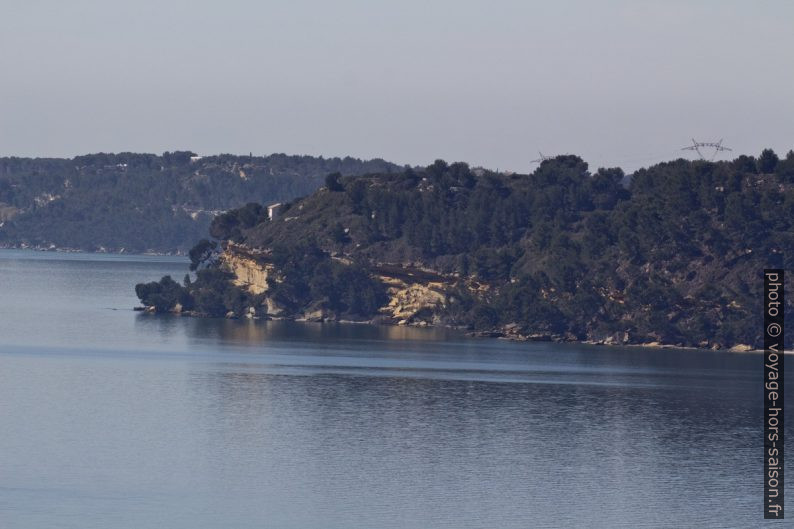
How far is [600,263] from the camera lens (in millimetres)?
176625

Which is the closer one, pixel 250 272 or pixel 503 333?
pixel 503 333

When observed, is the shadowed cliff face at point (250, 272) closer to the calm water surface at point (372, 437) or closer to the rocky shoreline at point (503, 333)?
the rocky shoreline at point (503, 333)

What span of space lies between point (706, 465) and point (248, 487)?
2374cm

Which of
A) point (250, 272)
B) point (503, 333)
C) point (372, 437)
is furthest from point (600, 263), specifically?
point (372, 437)

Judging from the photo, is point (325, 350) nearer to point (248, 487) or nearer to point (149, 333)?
point (149, 333)

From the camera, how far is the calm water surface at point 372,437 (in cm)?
6775

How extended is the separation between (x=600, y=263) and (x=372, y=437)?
92160 millimetres

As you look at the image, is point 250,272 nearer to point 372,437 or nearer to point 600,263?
point 600,263

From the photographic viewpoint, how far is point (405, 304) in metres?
186

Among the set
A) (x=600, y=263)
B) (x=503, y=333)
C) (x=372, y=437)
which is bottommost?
(x=372, y=437)

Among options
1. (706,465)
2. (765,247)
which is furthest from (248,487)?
(765,247)

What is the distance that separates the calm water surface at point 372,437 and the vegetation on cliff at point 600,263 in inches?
545

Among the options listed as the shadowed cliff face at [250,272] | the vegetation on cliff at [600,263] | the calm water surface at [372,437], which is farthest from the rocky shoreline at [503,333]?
the calm water surface at [372,437]

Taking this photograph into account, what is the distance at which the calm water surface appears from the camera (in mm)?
67750
